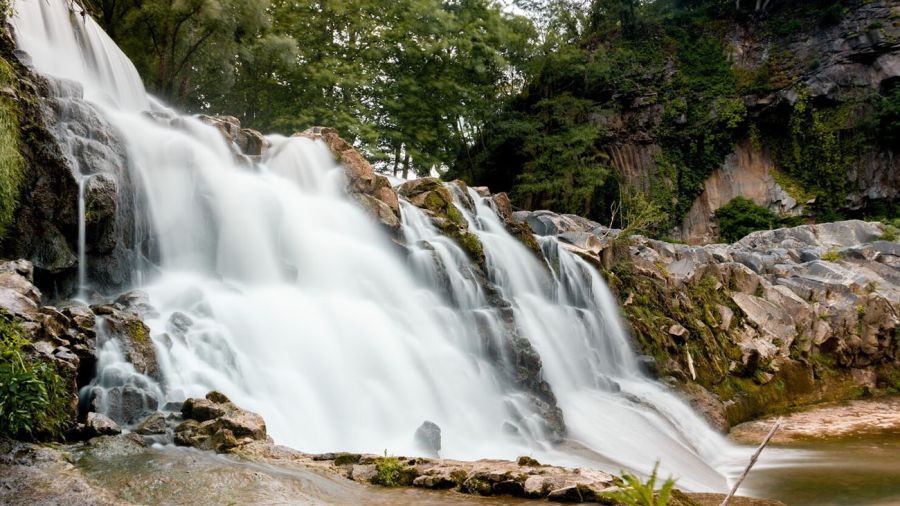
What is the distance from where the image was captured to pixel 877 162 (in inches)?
1093

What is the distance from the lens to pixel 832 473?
7.92 m

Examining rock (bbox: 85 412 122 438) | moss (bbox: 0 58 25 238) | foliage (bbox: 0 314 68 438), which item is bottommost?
rock (bbox: 85 412 122 438)

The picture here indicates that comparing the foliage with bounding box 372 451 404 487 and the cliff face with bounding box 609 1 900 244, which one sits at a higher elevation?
the cliff face with bounding box 609 1 900 244

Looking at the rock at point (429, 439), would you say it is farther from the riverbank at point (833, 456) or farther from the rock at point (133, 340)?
the riverbank at point (833, 456)

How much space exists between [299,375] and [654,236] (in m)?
23.6

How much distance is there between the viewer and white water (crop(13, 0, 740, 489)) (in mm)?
7664

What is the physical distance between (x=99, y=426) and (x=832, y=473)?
27.6 ft

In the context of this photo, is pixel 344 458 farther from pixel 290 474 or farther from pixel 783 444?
pixel 783 444

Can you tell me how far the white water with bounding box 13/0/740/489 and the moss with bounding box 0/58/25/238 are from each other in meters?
1.98

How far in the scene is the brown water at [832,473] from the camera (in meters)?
6.70

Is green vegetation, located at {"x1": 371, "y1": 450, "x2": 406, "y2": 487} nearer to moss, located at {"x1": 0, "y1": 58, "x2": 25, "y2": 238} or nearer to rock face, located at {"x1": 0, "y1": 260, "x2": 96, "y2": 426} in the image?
rock face, located at {"x1": 0, "y1": 260, "x2": 96, "y2": 426}

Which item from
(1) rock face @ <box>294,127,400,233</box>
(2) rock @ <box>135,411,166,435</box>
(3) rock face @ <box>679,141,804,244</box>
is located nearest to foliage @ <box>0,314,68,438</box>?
(2) rock @ <box>135,411,166,435</box>

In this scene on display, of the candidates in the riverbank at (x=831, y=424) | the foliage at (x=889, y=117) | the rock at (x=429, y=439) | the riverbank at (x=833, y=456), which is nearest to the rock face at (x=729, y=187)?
the foliage at (x=889, y=117)

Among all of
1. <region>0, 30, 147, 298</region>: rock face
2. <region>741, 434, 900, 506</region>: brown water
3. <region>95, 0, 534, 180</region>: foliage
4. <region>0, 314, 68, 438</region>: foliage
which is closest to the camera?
<region>0, 314, 68, 438</region>: foliage
